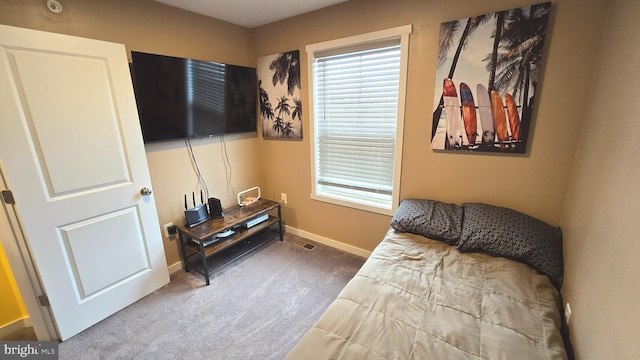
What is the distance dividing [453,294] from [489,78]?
1.43m

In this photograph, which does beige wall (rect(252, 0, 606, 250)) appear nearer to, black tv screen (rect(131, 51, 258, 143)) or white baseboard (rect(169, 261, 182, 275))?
black tv screen (rect(131, 51, 258, 143))

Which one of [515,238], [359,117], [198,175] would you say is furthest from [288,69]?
[515,238]

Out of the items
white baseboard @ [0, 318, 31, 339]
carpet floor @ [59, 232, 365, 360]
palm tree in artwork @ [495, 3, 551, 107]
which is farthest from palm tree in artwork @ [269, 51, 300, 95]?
white baseboard @ [0, 318, 31, 339]

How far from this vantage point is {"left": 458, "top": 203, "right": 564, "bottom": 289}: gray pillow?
1.47 m

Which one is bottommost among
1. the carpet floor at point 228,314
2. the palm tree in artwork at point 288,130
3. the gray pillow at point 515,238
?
the carpet floor at point 228,314

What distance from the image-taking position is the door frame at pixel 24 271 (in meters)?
1.54

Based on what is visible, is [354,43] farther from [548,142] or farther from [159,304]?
[159,304]

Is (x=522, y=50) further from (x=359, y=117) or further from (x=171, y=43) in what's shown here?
(x=171, y=43)

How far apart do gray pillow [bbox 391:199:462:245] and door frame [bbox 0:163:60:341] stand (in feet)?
8.12

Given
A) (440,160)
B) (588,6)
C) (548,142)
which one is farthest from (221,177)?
(588,6)

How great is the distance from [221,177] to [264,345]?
5.71 feet

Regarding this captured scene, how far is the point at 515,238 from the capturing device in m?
1.58

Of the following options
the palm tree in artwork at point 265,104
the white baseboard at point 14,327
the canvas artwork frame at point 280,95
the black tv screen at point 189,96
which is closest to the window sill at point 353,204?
the canvas artwork frame at point 280,95

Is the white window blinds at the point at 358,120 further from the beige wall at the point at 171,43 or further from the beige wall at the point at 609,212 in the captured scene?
the beige wall at the point at 609,212
